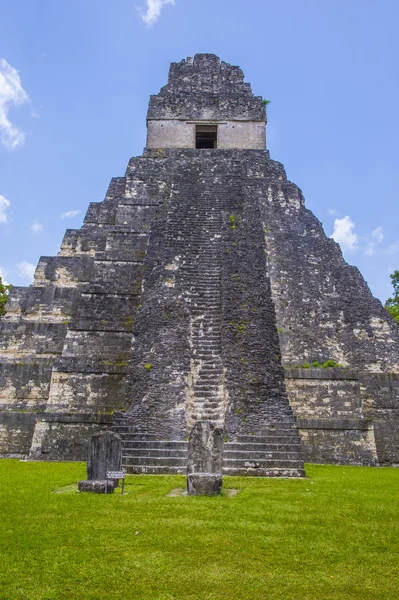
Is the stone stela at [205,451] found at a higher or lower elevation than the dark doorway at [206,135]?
lower

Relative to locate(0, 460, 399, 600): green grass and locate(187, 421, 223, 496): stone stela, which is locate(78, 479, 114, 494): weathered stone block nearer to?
locate(0, 460, 399, 600): green grass

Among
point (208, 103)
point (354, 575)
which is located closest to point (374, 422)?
point (354, 575)

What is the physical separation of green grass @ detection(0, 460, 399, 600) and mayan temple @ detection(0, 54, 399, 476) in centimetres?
262

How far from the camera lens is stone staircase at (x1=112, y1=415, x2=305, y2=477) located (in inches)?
Answer: 329

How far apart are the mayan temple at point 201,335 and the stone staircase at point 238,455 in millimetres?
23

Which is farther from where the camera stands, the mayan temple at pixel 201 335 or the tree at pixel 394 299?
the tree at pixel 394 299

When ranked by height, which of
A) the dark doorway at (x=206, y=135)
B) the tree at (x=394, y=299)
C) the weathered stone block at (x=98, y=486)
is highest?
the dark doorway at (x=206, y=135)

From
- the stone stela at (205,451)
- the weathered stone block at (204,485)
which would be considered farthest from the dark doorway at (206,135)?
the weathered stone block at (204,485)

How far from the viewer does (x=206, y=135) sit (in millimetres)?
20750

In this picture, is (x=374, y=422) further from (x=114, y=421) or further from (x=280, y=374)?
(x=114, y=421)

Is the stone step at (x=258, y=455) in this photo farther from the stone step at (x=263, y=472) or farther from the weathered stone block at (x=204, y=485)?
the weathered stone block at (x=204, y=485)

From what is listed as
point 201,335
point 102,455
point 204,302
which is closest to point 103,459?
point 102,455

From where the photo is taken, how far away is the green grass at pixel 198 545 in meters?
Answer: 3.24

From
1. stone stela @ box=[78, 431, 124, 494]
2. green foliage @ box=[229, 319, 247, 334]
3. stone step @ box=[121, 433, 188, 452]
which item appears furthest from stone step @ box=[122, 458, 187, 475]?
green foliage @ box=[229, 319, 247, 334]
